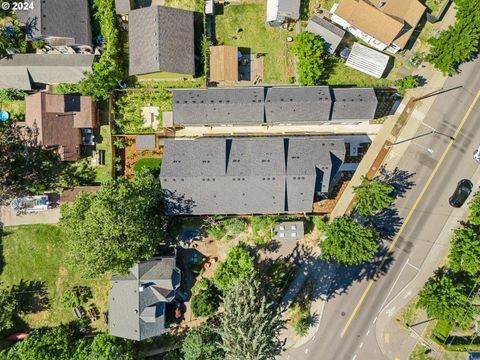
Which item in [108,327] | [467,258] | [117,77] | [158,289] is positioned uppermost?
[117,77]

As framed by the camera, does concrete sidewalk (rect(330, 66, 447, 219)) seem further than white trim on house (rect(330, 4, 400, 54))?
Yes

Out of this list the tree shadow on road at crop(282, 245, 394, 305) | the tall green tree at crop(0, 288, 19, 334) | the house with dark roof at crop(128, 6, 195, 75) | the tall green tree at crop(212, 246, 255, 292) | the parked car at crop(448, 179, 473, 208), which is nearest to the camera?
the tall green tree at crop(212, 246, 255, 292)

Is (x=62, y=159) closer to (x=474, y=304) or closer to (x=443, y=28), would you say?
(x=443, y=28)

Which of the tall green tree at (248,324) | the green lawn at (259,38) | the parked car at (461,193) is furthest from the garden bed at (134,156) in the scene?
the parked car at (461,193)

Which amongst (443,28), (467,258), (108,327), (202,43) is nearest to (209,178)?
(202,43)

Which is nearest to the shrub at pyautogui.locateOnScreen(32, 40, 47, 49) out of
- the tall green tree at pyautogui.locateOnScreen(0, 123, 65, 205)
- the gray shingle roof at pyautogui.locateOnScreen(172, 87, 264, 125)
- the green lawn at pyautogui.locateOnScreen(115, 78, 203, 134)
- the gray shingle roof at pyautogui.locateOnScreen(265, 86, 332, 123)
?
the tall green tree at pyautogui.locateOnScreen(0, 123, 65, 205)

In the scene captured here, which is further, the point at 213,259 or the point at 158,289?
the point at 213,259

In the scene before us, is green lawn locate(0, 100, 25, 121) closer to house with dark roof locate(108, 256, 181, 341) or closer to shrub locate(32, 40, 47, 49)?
shrub locate(32, 40, 47, 49)
